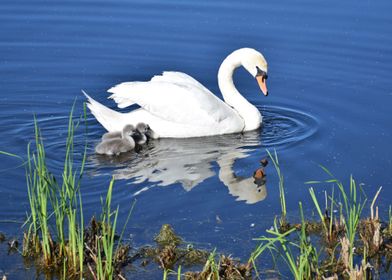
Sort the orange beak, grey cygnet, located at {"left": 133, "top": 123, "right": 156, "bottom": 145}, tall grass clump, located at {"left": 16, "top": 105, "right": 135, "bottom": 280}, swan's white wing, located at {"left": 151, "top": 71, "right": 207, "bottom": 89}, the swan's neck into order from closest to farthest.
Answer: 1. tall grass clump, located at {"left": 16, "top": 105, "right": 135, "bottom": 280}
2. grey cygnet, located at {"left": 133, "top": 123, "right": 156, "bottom": 145}
3. swan's white wing, located at {"left": 151, "top": 71, "right": 207, "bottom": 89}
4. the swan's neck
5. the orange beak

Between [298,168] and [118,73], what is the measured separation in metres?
3.83

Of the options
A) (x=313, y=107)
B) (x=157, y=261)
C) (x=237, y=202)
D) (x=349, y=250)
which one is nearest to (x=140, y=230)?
(x=157, y=261)

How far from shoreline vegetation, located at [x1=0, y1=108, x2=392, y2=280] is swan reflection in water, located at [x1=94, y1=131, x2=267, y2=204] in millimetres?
1323

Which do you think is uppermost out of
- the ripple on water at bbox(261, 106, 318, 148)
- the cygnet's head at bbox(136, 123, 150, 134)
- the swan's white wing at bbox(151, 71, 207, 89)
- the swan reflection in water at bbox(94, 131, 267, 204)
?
the swan's white wing at bbox(151, 71, 207, 89)

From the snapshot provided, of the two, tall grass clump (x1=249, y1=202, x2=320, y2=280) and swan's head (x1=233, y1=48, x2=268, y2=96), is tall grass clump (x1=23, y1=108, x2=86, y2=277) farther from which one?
swan's head (x1=233, y1=48, x2=268, y2=96)

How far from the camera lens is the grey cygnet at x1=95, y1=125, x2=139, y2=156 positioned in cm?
1066

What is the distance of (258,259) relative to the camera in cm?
808

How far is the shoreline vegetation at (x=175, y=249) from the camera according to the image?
23.9ft

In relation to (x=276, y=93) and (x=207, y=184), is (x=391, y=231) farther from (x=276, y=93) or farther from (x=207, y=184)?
(x=276, y=93)

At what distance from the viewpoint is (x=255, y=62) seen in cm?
1203

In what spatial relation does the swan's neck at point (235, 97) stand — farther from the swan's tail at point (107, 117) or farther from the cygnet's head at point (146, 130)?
the swan's tail at point (107, 117)

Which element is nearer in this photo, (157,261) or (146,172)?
(157,261)

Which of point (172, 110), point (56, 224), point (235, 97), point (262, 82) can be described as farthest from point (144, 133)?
point (56, 224)

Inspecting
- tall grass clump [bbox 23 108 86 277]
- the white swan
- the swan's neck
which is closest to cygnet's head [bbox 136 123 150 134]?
the white swan
